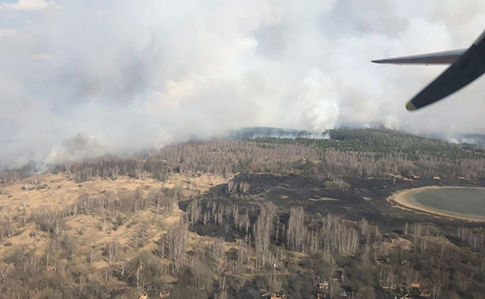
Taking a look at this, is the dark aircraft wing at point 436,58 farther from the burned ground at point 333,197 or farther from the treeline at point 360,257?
the burned ground at point 333,197

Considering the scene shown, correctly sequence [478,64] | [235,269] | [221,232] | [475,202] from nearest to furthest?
[478,64], [235,269], [221,232], [475,202]

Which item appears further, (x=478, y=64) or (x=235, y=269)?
(x=235, y=269)

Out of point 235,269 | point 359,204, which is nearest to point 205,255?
point 235,269

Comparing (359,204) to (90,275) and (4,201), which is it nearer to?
(90,275)

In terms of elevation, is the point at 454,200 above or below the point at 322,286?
above

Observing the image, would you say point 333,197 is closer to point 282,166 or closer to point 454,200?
point 454,200

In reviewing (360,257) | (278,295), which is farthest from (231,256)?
(360,257)

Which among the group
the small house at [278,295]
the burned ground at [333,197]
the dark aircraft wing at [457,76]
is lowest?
the small house at [278,295]

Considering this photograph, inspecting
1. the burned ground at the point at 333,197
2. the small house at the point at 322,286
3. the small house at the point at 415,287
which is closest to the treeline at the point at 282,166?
the burned ground at the point at 333,197

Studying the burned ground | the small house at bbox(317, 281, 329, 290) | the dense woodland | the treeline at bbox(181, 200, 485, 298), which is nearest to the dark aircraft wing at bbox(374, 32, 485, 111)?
the dense woodland
